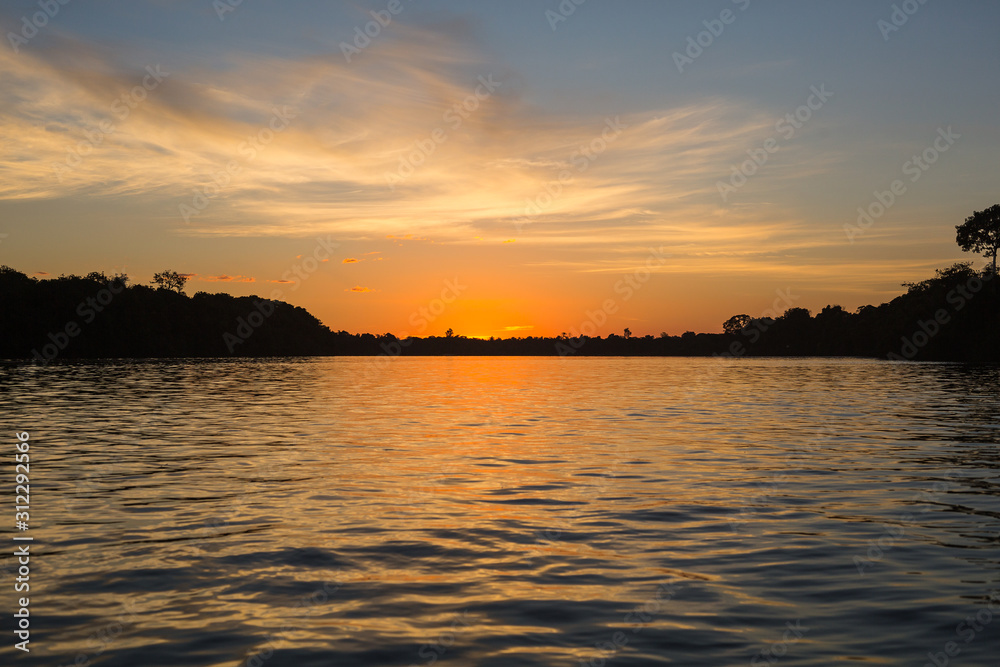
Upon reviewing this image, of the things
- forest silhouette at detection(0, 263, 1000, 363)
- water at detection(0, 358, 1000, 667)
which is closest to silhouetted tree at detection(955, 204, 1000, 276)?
forest silhouette at detection(0, 263, 1000, 363)

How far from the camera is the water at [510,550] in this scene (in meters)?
8.24

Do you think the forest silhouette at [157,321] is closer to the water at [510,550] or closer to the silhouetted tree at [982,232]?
the silhouetted tree at [982,232]

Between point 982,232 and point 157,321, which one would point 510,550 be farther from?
point 157,321

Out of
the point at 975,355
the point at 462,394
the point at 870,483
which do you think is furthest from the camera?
the point at 975,355

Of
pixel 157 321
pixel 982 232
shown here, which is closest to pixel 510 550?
pixel 982 232

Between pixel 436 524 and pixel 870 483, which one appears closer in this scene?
pixel 436 524

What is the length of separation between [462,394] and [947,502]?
45.1 meters

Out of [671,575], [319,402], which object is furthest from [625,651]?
[319,402]

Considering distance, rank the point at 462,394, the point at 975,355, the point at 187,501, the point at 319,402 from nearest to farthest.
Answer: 1. the point at 187,501
2. the point at 319,402
3. the point at 462,394
4. the point at 975,355

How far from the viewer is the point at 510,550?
12.1m

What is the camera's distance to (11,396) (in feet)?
150

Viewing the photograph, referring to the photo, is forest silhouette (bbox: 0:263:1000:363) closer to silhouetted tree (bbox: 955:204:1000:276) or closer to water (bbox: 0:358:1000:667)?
silhouetted tree (bbox: 955:204:1000:276)

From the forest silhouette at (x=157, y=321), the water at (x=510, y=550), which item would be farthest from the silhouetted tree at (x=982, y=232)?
the water at (x=510, y=550)

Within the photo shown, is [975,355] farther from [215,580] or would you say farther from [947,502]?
[215,580]
